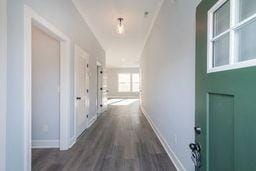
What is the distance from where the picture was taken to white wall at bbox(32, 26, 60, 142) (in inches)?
149

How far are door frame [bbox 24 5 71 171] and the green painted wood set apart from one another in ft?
6.08

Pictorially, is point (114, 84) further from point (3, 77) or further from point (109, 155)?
point (3, 77)

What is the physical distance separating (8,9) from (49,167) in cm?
218

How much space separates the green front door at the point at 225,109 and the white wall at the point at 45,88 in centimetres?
295

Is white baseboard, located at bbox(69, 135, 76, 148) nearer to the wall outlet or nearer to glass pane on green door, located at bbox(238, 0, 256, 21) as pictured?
the wall outlet

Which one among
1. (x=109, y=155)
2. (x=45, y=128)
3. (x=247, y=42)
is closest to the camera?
(x=247, y=42)

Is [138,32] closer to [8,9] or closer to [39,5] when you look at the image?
[39,5]

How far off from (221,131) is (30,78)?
199 centimetres

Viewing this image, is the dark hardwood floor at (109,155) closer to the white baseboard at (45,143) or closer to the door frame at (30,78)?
the white baseboard at (45,143)

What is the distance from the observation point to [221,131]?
116 centimetres

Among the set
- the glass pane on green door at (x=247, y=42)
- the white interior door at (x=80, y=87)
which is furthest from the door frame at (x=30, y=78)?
the glass pane on green door at (x=247, y=42)

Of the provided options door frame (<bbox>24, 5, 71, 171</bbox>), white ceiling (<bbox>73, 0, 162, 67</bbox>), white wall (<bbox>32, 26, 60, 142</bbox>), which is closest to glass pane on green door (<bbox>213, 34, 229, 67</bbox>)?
door frame (<bbox>24, 5, 71, 171</bbox>)

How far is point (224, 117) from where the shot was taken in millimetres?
1117

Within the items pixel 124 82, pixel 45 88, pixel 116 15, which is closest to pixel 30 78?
pixel 45 88
